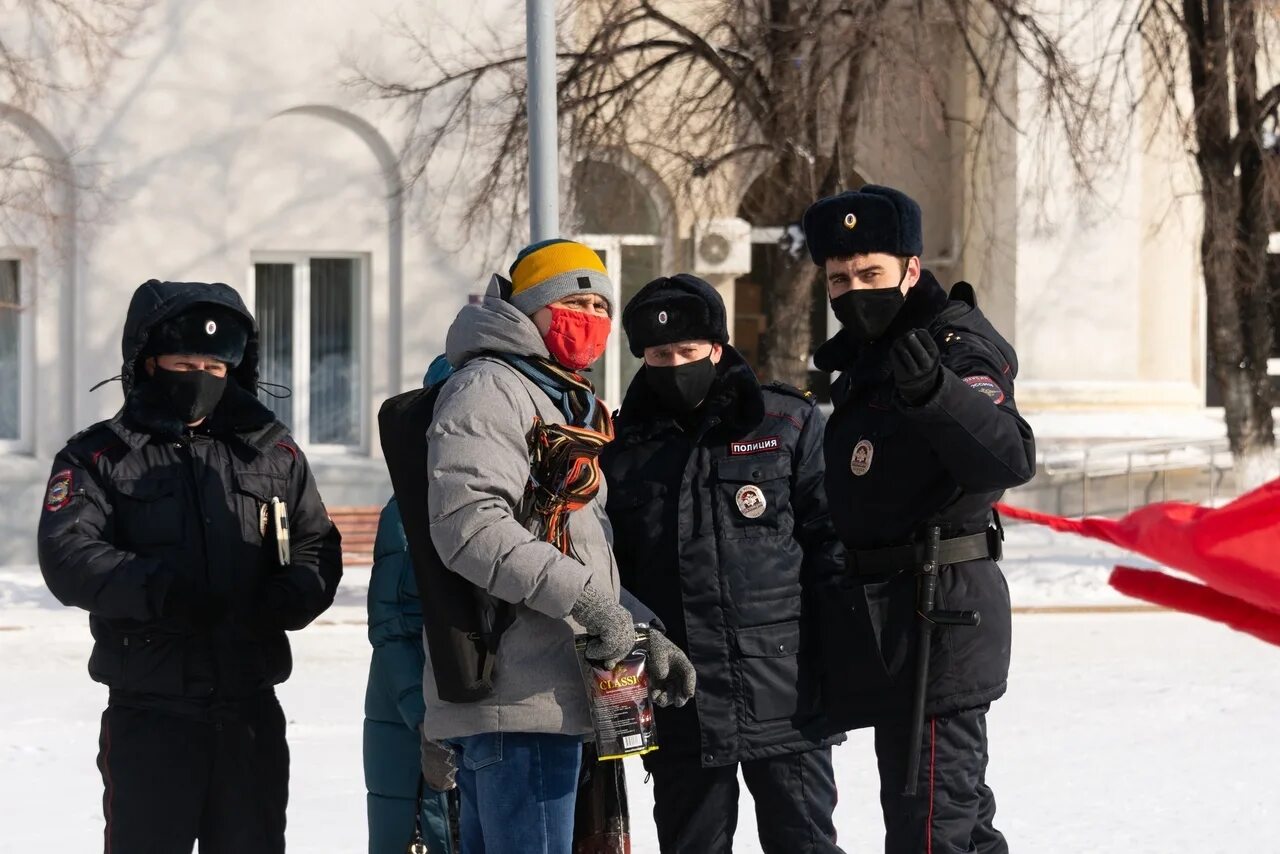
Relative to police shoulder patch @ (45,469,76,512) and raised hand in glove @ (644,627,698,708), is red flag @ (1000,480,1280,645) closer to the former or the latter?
raised hand in glove @ (644,627,698,708)

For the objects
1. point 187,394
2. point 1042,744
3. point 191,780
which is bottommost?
point 1042,744

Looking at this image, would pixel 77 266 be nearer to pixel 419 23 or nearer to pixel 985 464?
pixel 419 23

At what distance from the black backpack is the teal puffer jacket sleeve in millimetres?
622

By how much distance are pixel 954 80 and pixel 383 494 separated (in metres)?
7.27

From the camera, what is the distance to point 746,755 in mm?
4664

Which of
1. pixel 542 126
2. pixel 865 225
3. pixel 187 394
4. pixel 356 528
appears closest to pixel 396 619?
pixel 187 394

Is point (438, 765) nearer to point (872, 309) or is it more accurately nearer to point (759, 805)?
point (759, 805)

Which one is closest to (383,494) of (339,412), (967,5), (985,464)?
(339,412)

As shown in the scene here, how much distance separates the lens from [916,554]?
4156 mm

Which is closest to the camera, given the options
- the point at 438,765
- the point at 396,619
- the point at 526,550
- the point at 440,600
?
the point at 526,550

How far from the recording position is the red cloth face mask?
4059 millimetres

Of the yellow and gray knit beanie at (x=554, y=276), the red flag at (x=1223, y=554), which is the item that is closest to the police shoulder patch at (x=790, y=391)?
the yellow and gray knit beanie at (x=554, y=276)

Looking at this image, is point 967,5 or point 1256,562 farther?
point 967,5

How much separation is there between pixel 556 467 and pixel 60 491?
129cm
